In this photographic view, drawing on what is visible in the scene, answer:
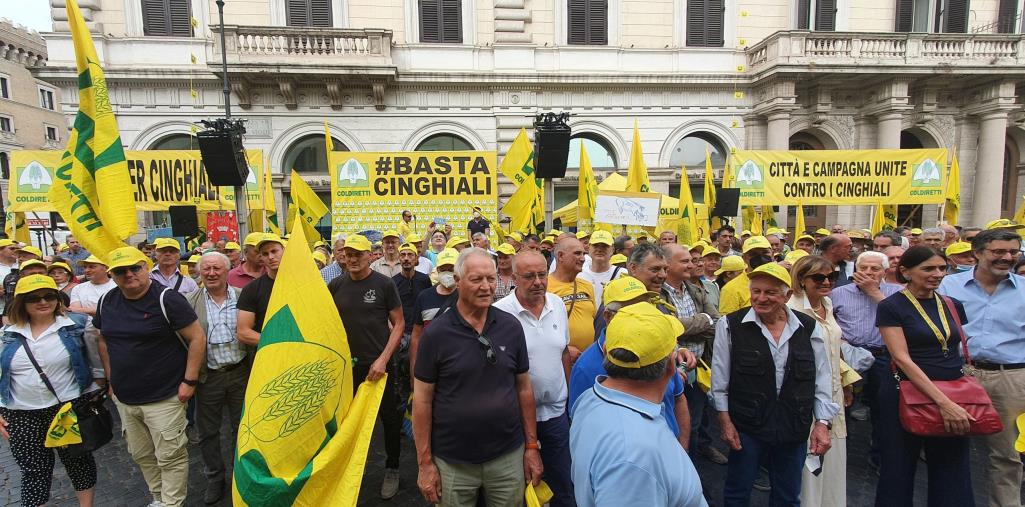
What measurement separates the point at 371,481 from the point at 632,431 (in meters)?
3.14

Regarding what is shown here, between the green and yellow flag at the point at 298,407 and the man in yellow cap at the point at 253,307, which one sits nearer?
the green and yellow flag at the point at 298,407

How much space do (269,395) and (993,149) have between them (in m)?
20.7

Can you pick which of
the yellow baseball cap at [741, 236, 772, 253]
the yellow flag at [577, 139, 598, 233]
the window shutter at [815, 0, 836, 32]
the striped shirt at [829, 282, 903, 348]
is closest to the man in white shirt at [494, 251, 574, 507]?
the yellow baseball cap at [741, 236, 772, 253]

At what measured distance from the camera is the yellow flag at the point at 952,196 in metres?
10.1

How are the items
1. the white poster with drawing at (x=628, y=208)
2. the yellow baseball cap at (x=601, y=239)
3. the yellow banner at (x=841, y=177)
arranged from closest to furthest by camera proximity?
the yellow baseball cap at (x=601, y=239), the white poster with drawing at (x=628, y=208), the yellow banner at (x=841, y=177)

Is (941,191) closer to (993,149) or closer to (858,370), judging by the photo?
(993,149)

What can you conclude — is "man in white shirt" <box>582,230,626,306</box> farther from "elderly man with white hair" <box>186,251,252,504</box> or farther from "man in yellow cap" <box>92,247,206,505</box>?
"man in yellow cap" <box>92,247,206,505</box>

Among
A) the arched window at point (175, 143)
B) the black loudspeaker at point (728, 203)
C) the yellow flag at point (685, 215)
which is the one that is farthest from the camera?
the arched window at point (175, 143)

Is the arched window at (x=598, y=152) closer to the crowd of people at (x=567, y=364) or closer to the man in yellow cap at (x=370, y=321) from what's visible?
the crowd of people at (x=567, y=364)

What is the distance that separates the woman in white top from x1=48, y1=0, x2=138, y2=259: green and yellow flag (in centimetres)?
474

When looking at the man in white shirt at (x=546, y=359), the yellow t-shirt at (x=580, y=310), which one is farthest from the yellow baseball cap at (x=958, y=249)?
the man in white shirt at (x=546, y=359)

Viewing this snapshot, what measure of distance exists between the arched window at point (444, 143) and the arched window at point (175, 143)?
20.9 ft

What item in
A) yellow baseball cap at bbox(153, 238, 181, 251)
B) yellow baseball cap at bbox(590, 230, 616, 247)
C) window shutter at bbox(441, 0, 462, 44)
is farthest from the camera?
window shutter at bbox(441, 0, 462, 44)

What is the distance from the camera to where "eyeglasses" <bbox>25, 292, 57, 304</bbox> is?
10.2 ft
